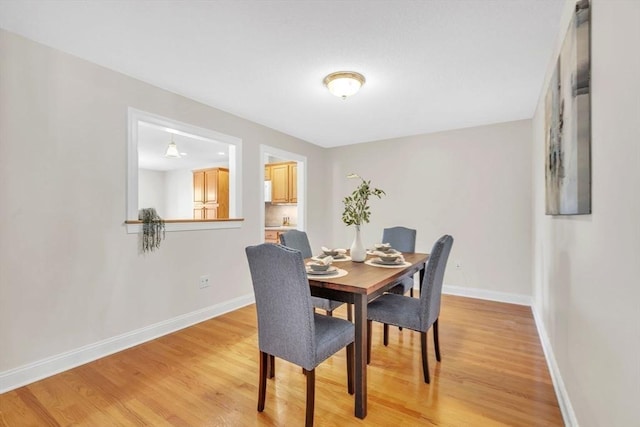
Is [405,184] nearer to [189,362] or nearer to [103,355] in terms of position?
[189,362]

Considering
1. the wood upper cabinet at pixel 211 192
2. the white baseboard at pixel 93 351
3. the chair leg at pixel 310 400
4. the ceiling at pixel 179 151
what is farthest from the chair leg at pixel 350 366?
the wood upper cabinet at pixel 211 192


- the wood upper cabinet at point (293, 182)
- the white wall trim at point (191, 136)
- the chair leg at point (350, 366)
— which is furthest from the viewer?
the wood upper cabinet at point (293, 182)

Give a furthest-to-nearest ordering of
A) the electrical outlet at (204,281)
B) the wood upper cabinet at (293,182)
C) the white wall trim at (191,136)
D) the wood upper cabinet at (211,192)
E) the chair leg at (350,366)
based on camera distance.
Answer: the wood upper cabinet at (211,192) < the wood upper cabinet at (293,182) < the electrical outlet at (204,281) < the white wall trim at (191,136) < the chair leg at (350,366)

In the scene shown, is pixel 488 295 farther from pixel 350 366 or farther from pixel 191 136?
pixel 191 136

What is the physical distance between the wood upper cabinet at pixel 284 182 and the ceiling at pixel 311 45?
2.16 metres

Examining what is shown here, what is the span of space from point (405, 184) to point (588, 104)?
3.20m

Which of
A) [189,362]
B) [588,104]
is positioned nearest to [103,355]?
[189,362]

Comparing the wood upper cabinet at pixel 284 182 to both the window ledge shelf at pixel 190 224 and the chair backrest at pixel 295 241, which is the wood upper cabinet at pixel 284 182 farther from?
the chair backrest at pixel 295 241

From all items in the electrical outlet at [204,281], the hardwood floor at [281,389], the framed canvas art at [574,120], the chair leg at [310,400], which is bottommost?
the hardwood floor at [281,389]

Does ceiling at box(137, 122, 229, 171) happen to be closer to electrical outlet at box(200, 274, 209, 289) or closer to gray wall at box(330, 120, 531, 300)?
electrical outlet at box(200, 274, 209, 289)

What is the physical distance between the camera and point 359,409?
1616 millimetres

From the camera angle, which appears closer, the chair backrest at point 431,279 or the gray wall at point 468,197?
the chair backrest at point 431,279

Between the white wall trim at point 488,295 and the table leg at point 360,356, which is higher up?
the table leg at point 360,356

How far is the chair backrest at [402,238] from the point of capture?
10.5 ft
